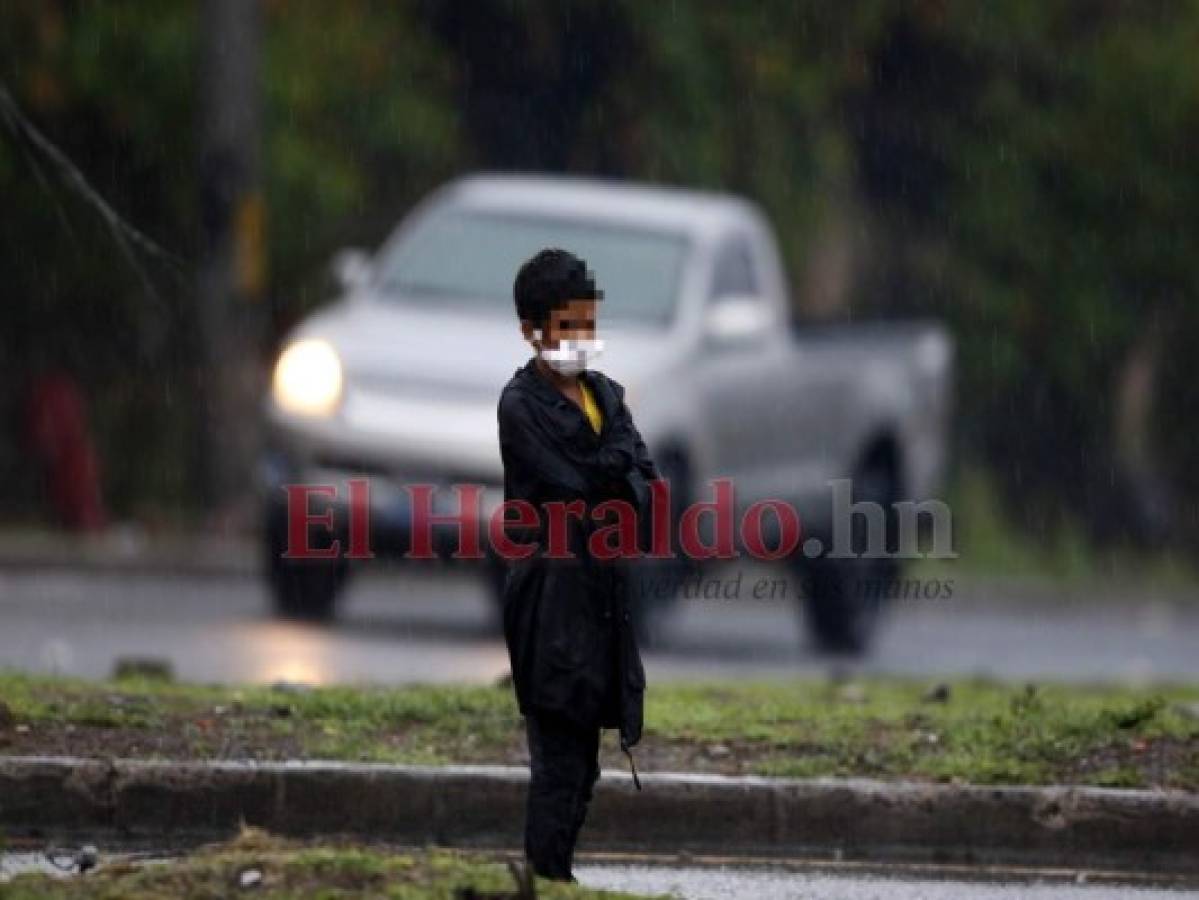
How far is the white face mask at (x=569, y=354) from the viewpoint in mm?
6996

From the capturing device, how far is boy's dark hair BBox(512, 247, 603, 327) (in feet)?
22.9

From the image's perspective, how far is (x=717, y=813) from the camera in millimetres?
8719

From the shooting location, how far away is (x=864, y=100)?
29.6 metres

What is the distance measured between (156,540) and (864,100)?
10463mm

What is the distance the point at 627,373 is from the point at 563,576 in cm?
840

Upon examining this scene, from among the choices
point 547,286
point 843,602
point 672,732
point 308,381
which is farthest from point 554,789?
point 843,602

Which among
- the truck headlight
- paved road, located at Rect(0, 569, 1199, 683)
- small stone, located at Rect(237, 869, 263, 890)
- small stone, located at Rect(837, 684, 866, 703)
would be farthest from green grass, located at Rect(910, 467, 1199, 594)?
small stone, located at Rect(237, 869, 263, 890)

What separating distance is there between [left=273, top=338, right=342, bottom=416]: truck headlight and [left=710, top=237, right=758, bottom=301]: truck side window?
224 cm

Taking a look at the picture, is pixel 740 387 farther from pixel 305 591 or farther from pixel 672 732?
pixel 672 732

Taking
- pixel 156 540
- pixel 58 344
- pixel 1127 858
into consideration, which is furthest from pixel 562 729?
Answer: pixel 58 344

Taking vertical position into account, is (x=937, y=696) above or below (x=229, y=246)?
below

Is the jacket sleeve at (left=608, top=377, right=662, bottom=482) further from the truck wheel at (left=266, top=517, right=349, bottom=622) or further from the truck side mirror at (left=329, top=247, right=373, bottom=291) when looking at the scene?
the truck side mirror at (left=329, top=247, right=373, bottom=291)

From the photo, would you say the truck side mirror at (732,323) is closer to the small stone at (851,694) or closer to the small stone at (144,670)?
the small stone at (851,694)

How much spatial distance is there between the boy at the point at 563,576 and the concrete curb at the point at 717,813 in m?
1.63
